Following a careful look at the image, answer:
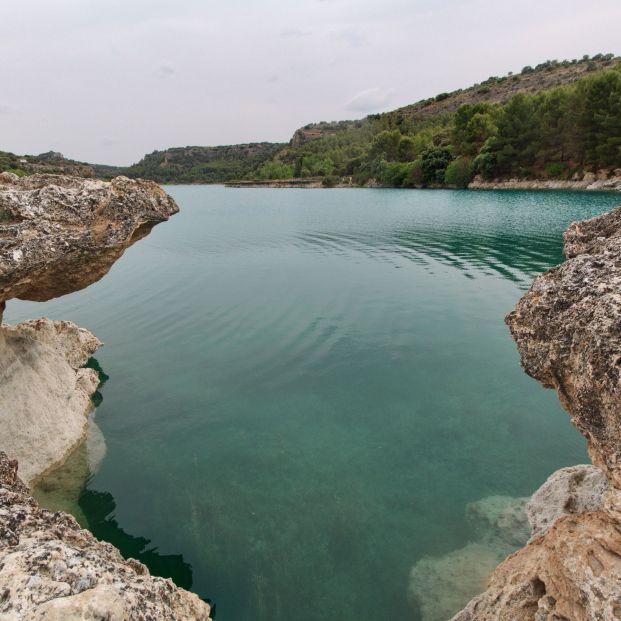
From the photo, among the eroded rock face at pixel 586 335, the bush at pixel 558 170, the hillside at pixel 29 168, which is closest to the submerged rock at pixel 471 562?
the eroded rock face at pixel 586 335

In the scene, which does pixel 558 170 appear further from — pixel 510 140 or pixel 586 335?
pixel 586 335

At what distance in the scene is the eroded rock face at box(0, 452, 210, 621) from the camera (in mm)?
2924

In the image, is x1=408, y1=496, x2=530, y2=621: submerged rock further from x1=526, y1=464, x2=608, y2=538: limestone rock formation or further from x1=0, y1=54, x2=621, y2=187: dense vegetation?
x1=0, y1=54, x2=621, y2=187: dense vegetation

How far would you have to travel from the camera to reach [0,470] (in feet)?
16.0

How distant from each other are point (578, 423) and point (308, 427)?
7.52 meters

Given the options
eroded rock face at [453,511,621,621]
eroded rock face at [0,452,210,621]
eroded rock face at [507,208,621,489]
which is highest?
eroded rock face at [507,208,621,489]

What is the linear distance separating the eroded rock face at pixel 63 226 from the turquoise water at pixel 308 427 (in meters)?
4.40

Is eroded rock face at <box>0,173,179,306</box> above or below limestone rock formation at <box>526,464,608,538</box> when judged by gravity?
above

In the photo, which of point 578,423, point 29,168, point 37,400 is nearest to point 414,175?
point 29,168

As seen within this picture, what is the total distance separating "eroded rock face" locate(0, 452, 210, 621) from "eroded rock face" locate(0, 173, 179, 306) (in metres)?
4.60

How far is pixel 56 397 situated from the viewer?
10805 mm

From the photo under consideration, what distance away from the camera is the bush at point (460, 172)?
269 feet

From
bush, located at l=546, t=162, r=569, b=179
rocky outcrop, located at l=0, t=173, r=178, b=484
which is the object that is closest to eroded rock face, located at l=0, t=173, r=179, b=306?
rocky outcrop, located at l=0, t=173, r=178, b=484

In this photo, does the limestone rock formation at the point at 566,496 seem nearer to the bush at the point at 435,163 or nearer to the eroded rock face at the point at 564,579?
the eroded rock face at the point at 564,579
